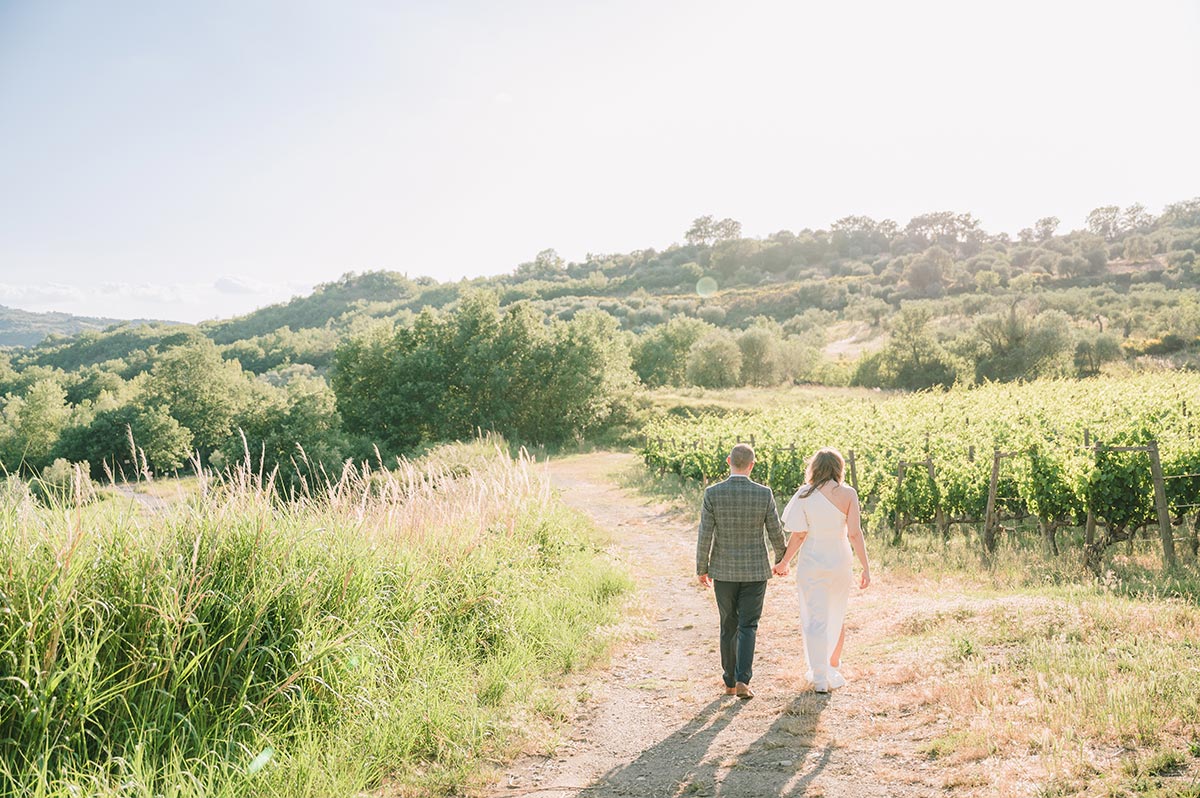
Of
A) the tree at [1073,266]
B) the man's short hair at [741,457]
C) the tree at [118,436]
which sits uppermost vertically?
the tree at [1073,266]

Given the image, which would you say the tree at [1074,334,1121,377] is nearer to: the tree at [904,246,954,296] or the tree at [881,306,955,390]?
the tree at [881,306,955,390]

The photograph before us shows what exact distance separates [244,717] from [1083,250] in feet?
400

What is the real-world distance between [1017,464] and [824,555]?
26.3 ft

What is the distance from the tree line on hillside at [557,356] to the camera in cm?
4119

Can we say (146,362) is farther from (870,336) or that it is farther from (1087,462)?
(1087,462)

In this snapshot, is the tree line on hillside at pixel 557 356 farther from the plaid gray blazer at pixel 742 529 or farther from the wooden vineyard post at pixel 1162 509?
the wooden vineyard post at pixel 1162 509

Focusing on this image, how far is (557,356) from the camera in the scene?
42.5 meters

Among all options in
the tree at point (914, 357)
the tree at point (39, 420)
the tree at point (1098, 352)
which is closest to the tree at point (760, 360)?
the tree at point (914, 357)

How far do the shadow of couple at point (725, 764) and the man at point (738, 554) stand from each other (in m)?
0.58

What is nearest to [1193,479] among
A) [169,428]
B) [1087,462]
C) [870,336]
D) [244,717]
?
[1087,462]

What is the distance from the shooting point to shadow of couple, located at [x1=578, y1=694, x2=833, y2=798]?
4.34m

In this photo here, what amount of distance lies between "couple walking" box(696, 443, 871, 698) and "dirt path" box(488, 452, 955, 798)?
37 centimetres

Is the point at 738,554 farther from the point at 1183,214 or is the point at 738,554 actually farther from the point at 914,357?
the point at 1183,214

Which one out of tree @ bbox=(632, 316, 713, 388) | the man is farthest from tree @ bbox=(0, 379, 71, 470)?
the man
